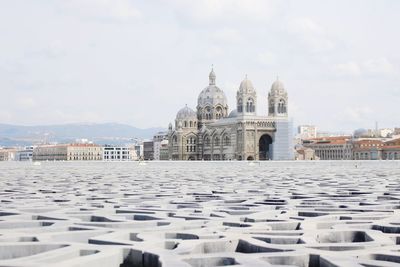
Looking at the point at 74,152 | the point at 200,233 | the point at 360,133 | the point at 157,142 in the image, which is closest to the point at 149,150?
the point at 157,142

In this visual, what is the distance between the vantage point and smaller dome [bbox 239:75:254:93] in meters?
119

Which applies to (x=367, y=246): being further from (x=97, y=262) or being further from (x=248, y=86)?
(x=248, y=86)

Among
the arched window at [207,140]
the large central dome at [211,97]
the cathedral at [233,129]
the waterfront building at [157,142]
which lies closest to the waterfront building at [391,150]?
the cathedral at [233,129]

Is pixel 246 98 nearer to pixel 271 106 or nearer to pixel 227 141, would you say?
pixel 271 106

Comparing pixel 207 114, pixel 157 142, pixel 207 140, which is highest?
pixel 207 114

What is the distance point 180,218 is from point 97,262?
3443mm

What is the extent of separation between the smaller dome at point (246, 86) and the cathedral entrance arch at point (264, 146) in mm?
7837

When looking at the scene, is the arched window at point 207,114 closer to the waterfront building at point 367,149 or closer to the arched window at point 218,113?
the arched window at point 218,113

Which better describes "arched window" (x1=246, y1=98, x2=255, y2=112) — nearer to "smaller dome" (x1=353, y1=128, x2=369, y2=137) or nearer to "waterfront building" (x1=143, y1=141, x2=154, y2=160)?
"smaller dome" (x1=353, y1=128, x2=369, y2=137)

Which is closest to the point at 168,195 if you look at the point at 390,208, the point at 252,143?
the point at 390,208

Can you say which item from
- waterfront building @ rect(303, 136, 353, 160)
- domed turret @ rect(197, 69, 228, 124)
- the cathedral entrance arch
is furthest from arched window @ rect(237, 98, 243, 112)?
waterfront building @ rect(303, 136, 353, 160)

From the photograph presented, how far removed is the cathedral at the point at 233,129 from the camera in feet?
375

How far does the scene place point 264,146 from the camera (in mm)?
117875

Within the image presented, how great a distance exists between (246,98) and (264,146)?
316 inches
